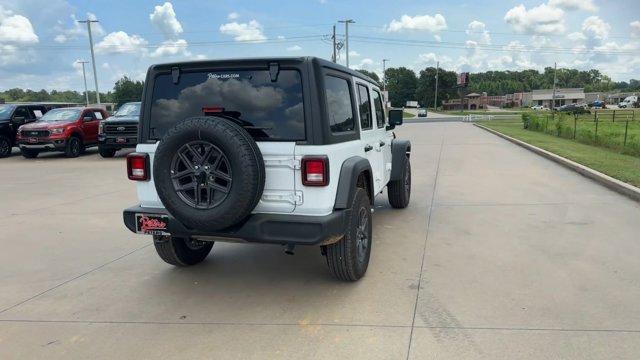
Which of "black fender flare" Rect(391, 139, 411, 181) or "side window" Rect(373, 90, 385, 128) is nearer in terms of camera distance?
"side window" Rect(373, 90, 385, 128)

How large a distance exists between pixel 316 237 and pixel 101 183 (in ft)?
28.7

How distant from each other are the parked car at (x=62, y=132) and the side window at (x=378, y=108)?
13.7 metres

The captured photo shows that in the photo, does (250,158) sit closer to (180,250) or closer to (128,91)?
(180,250)

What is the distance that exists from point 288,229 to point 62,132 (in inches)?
607

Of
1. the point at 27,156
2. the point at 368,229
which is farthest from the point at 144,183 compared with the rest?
the point at 27,156

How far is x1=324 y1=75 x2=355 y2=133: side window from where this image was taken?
161 inches

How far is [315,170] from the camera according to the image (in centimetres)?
380

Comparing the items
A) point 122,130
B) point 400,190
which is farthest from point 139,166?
point 122,130

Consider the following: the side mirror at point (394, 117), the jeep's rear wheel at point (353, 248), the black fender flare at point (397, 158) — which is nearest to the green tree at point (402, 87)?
the black fender flare at point (397, 158)

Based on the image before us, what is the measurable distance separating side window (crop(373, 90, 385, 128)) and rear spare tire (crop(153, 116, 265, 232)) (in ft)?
8.86

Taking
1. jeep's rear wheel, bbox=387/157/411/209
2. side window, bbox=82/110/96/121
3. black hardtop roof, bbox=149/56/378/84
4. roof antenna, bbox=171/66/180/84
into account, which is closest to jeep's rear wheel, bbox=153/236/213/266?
roof antenna, bbox=171/66/180/84

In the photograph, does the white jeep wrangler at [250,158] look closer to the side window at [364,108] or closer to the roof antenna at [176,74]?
the roof antenna at [176,74]

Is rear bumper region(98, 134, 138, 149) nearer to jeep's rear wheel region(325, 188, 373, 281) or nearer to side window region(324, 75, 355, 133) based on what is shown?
side window region(324, 75, 355, 133)

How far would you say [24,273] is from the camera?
5059 millimetres
